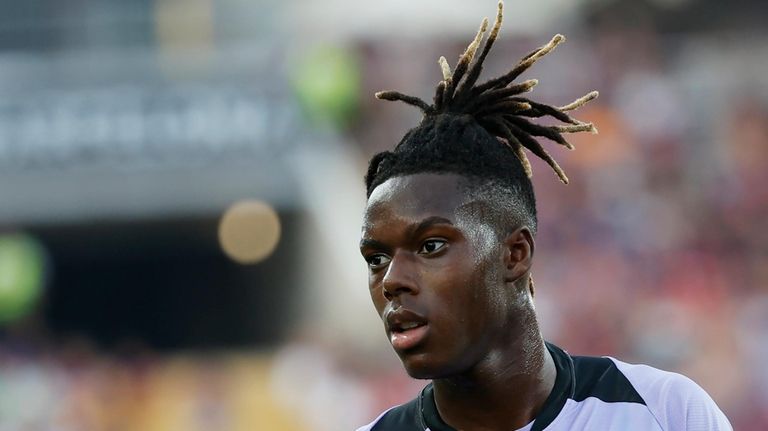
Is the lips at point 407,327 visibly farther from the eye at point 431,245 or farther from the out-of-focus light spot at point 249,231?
the out-of-focus light spot at point 249,231

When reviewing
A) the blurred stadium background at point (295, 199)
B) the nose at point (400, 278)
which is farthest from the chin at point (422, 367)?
the blurred stadium background at point (295, 199)

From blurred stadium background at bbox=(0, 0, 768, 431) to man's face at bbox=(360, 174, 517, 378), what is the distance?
714 cm

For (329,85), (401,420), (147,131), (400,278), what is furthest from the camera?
(147,131)

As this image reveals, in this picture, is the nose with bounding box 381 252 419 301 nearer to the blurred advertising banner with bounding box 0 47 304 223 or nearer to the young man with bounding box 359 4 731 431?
the young man with bounding box 359 4 731 431

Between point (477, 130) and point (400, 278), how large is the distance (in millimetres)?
537

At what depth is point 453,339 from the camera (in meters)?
2.96

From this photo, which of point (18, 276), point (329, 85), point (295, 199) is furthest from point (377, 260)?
point (18, 276)

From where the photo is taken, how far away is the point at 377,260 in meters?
3.04

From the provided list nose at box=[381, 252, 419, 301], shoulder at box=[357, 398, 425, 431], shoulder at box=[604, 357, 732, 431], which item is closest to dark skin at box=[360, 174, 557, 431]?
nose at box=[381, 252, 419, 301]

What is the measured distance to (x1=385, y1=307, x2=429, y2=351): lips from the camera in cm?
292

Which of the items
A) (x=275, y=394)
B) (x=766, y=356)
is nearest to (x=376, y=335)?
→ (x=275, y=394)

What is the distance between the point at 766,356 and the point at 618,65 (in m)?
3.75

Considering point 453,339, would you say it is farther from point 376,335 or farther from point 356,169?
point 356,169

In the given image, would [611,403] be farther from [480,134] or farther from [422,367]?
[480,134]
